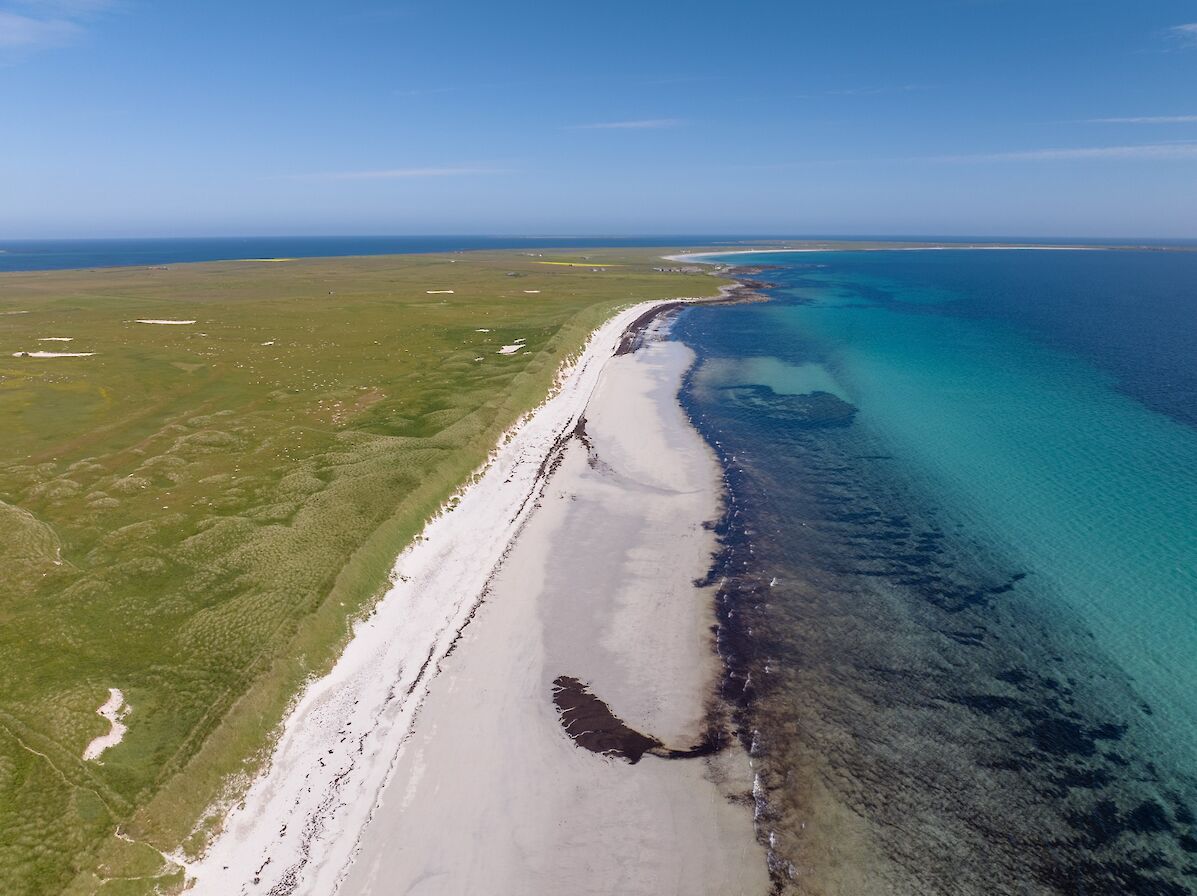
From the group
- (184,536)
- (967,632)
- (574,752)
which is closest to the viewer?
(574,752)

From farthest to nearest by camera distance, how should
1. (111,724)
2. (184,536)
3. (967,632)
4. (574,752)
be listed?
(184,536) → (967,632) → (574,752) → (111,724)

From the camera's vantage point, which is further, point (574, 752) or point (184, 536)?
point (184, 536)

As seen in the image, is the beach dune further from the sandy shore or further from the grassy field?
the grassy field

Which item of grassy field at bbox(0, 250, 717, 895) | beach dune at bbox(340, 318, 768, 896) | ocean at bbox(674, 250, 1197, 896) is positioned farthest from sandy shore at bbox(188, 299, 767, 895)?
ocean at bbox(674, 250, 1197, 896)

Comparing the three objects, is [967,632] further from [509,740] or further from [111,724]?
[111,724]

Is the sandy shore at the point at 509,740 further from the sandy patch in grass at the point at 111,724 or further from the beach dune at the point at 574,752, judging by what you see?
the sandy patch in grass at the point at 111,724

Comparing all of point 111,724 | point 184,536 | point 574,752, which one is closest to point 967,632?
point 574,752
